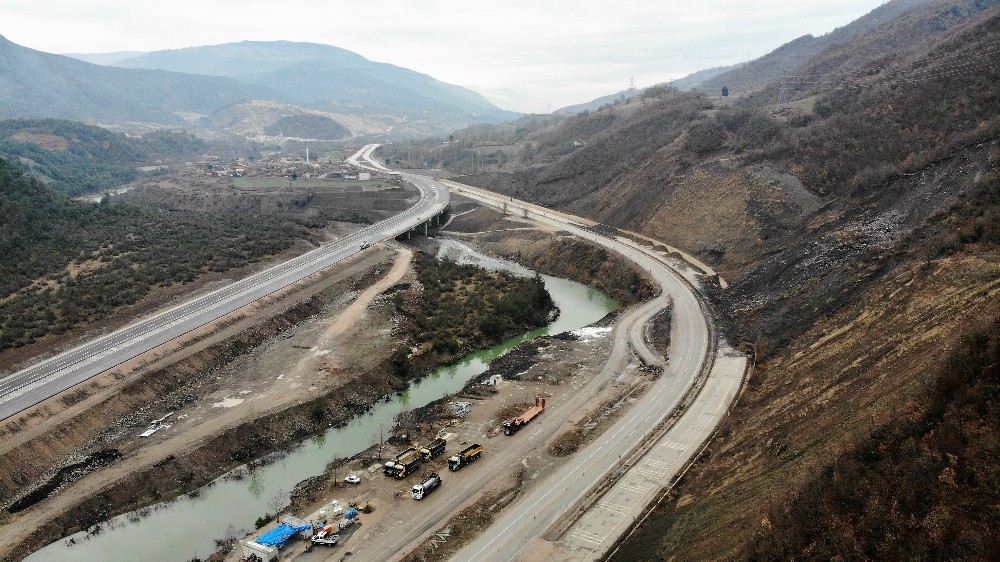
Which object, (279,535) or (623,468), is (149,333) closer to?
(279,535)

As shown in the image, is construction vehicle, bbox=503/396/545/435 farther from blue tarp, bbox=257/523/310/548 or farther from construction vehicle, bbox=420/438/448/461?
blue tarp, bbox=257/523/310/548

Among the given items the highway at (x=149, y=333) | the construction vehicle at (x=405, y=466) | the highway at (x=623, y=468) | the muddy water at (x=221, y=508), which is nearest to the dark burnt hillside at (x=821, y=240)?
the highway at (x=623, y=468)

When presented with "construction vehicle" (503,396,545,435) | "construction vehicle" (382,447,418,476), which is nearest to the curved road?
"construction vehicle" (503,396,545,435)

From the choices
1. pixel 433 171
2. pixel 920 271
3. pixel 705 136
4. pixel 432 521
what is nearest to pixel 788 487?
pixel 432 521

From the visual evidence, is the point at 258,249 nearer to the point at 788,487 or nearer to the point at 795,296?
the point at 795,296

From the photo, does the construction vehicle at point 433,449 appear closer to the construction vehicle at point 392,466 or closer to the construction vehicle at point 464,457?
the construction vehicle at point 392,466
